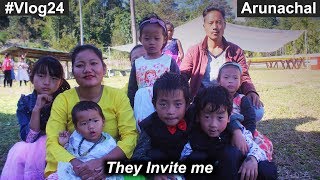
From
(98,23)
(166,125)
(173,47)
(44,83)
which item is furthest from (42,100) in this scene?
(98,23)

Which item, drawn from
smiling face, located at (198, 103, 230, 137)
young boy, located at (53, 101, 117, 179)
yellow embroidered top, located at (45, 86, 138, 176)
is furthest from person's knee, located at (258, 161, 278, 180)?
young boy, located at (53, 101, 117, 179)

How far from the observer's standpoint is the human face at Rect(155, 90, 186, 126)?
7.51 feet

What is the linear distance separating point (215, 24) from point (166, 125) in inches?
57.0

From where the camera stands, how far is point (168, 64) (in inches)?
124

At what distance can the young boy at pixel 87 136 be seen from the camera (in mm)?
2299

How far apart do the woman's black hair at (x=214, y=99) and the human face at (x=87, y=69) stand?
0.73 meters

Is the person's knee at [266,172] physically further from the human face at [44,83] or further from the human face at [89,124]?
the human face at [44,83]

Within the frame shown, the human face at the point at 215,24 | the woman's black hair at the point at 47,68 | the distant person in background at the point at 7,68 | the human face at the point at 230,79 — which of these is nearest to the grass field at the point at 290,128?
the human face at the point at 230,79

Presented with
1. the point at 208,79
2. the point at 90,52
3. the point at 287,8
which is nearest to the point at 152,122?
the point at 90,52

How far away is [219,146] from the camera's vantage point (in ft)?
7.34

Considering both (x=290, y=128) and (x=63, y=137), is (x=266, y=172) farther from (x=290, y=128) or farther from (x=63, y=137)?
(x=290, y=128)

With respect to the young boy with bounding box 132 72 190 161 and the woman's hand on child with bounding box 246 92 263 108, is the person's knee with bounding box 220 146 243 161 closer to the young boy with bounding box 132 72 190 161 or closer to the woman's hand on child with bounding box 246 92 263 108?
the young boy with bounding box 132 72 190 161

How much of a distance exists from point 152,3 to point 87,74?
28.3 metres

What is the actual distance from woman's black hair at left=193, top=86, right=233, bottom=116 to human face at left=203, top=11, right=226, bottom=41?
1.21 metres
